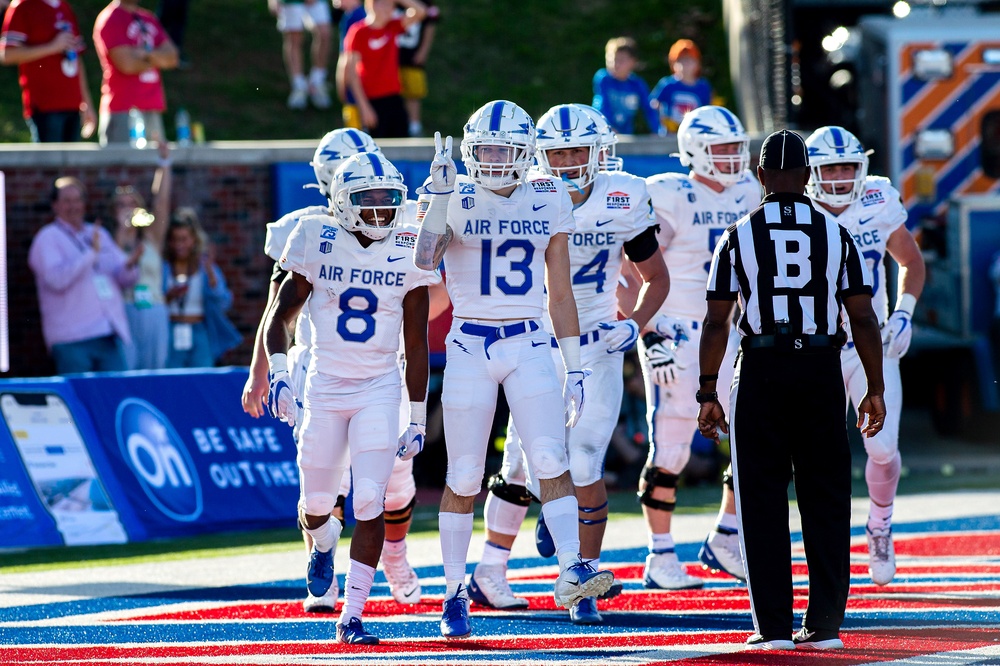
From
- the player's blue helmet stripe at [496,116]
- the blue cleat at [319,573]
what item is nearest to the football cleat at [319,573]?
the blue cleat at [319,573]

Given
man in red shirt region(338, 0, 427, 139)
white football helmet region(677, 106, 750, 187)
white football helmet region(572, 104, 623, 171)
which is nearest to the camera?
white football helmet region(572, 104, 623, 171)

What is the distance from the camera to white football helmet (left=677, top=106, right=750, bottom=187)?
865 cm

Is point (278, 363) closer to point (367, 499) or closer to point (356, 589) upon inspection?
point (367, 499)

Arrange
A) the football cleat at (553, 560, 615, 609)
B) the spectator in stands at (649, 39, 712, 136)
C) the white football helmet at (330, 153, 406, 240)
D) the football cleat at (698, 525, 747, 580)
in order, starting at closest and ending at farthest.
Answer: the football cleat at (553, 560, 615, 609) → the white football helmet at (330, 153, 406, 240) → the football cleat at (698, 525, 747, 580) → the spectator in stands at (649, 39, 712, 136)

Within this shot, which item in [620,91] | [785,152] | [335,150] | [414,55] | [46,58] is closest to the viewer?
[785,152]

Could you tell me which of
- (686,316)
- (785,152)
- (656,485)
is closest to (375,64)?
(686,316)

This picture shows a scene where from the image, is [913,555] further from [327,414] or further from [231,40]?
[231,40]

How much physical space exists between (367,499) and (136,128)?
742 cm

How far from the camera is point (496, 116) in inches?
Answer: 277

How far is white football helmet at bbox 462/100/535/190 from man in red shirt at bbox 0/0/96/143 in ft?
22.9

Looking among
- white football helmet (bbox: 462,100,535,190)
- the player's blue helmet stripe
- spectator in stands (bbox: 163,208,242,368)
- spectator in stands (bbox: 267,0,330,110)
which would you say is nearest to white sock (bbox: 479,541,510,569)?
white football helmet (bbox: 462,100,535,190)

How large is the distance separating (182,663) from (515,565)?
3252 mm

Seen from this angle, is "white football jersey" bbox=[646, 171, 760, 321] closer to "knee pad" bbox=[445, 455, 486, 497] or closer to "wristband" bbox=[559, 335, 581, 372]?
"wristband" bbox=[559, 335, 581, 372]

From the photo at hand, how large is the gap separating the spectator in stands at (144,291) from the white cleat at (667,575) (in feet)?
16.8
